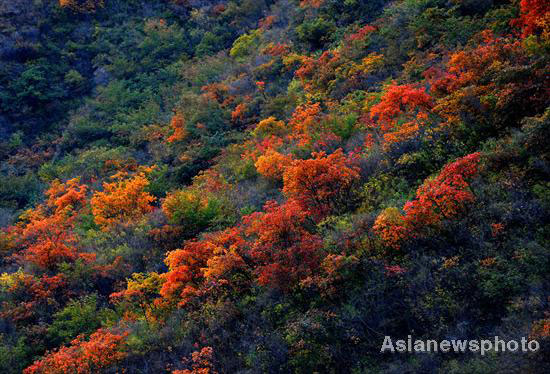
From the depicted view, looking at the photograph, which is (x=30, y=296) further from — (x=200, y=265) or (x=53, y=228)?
(x=200, y=265)

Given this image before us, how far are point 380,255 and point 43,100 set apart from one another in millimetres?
32833

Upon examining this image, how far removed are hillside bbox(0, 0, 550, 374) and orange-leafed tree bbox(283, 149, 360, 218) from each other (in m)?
0.06

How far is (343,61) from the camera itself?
78.8 feet

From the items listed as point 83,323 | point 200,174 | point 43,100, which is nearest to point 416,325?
point 83,323

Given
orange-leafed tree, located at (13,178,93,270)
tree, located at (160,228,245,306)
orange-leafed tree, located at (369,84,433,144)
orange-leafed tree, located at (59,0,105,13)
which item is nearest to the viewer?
tree, located at (160,228,245,306)

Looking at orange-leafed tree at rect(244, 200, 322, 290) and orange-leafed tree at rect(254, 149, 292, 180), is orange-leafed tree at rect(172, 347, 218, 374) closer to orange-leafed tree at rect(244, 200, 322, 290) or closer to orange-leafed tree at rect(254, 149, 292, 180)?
orange-leafed tree at rect(244, 200, 322, 290)

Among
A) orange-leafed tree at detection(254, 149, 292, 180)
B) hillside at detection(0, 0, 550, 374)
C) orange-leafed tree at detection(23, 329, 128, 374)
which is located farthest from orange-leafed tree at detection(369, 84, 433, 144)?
orange-leafed tree at detection(23, 329, 128, 374)

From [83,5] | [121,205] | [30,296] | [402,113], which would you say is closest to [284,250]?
[402,113]

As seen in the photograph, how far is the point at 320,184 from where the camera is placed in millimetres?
13125

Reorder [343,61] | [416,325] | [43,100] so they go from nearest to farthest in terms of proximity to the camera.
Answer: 1. [416,325]
2. [343,61]
3. [43,100]

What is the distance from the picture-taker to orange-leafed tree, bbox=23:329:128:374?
1057cm

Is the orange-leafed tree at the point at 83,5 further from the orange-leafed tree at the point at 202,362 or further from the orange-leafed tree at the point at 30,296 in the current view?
the orange-leafed tree at the point at 202,362

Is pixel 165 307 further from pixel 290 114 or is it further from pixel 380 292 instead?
pixel 290 114

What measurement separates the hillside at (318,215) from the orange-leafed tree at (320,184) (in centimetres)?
6
